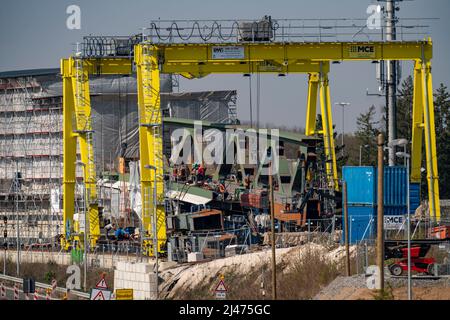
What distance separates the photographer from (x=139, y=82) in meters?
→ 58.4

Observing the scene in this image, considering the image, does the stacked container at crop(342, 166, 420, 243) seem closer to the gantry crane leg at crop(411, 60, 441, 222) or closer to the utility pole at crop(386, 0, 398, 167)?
the gantry crane leg at crop(411, 60, 441, 222)

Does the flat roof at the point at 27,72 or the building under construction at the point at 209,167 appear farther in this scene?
the flat roof at the point at 27,72

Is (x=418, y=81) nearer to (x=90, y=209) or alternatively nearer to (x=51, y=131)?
(x=90, y=209)

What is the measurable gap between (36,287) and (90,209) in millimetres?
14792

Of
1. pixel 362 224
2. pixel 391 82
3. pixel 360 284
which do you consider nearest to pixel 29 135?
pixel 391 82

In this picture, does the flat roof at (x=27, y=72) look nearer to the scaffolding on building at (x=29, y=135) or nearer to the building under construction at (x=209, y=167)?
the scaffolding on building at (x=29, y=135)

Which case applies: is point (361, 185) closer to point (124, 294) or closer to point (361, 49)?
point (361, 49)

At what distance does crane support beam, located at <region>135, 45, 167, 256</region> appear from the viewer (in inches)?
2206

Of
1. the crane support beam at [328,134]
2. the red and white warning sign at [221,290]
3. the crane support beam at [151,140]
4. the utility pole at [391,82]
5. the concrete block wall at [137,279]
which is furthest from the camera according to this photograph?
the crane support beam at [328,134]

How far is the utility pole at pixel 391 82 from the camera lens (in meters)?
60.5

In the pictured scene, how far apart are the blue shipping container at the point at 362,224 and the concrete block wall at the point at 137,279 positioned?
29.5 feet

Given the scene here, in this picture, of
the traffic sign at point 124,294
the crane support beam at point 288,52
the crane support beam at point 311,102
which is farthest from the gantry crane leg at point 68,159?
the traffic sign at point 124,294
